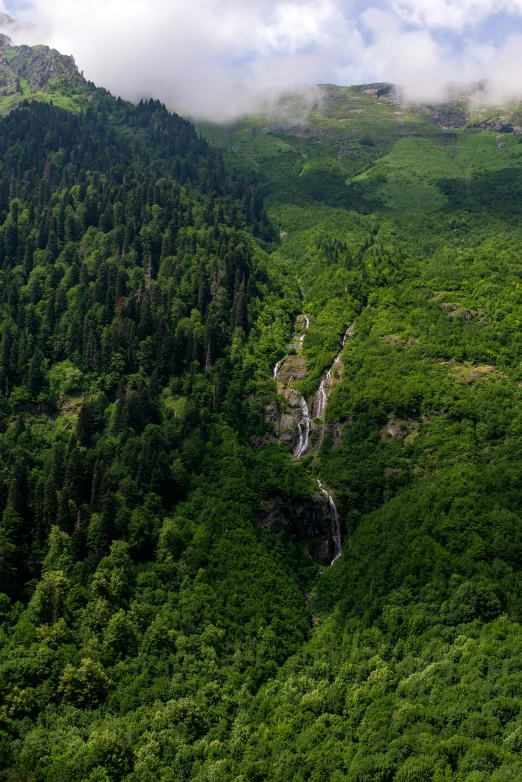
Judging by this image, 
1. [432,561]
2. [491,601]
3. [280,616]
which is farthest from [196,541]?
[491,601]

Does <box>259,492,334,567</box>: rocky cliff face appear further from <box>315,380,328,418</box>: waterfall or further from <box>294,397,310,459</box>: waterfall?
<box>315,380,328,418</box>: waterfall

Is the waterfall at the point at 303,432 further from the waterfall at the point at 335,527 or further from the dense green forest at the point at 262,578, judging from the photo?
the waterfall at the point at 335,527

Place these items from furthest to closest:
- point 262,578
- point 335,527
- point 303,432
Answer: point 303,432 < point 335,527 < point 262,578

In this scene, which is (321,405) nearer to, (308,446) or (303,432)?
(303,432)

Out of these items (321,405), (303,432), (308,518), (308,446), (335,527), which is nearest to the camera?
(308,518)

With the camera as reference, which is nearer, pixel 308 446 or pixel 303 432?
pixel 308 446

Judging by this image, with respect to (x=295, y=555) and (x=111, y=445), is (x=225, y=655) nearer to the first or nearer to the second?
(x=295, y=555)

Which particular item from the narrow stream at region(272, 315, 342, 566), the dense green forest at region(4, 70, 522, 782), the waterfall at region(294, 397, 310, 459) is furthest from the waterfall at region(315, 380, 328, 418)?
the waterfall at region(294, 397, 310, 459)

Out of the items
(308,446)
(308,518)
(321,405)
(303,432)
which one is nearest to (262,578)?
(308,518)
